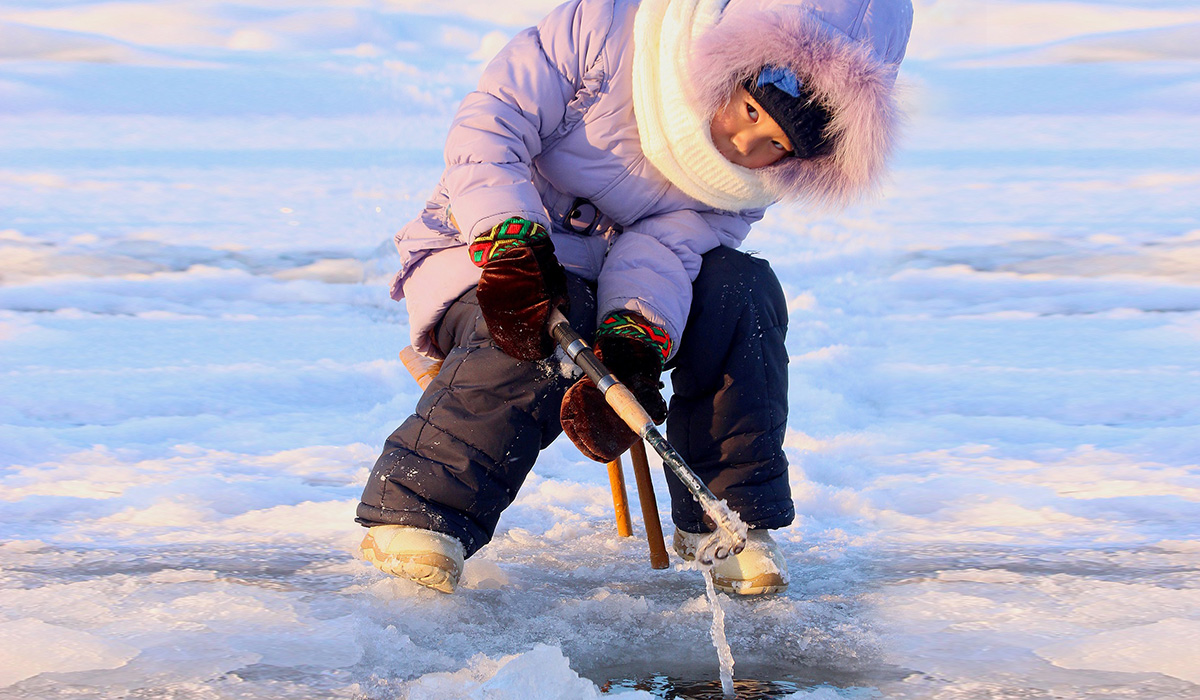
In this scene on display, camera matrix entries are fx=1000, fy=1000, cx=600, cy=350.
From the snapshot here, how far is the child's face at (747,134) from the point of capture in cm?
203

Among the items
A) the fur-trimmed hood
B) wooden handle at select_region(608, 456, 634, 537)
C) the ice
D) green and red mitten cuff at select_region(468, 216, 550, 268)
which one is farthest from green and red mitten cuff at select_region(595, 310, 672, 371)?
the ice

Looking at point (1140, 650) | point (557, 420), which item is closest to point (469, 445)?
point (557, 420)

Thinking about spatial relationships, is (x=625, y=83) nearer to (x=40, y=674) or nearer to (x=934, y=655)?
(x=934, y=655)

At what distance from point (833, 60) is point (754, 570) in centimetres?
104

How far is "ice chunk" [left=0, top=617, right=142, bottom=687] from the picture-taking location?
1.72 m

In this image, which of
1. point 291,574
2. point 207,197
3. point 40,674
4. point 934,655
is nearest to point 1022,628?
point 934,655

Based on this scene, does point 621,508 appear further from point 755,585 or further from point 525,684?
point 525,684

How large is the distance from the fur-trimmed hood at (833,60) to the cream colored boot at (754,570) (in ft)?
2.58

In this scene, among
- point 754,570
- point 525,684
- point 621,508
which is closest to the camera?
point 525,684

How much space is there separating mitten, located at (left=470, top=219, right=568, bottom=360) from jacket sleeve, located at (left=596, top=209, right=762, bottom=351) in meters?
0.17

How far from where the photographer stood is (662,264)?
2109mm

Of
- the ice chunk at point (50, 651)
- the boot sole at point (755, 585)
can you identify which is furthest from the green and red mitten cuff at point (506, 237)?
the ice chunk at point (50, 651)

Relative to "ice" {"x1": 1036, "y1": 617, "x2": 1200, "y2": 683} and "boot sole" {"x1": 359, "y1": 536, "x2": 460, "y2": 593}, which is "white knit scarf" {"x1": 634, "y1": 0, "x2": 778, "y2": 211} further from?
"ice" {"x1": 1036, "y1": 617, "x2": 1200, "y2": 683}

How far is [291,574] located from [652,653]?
0.87m
